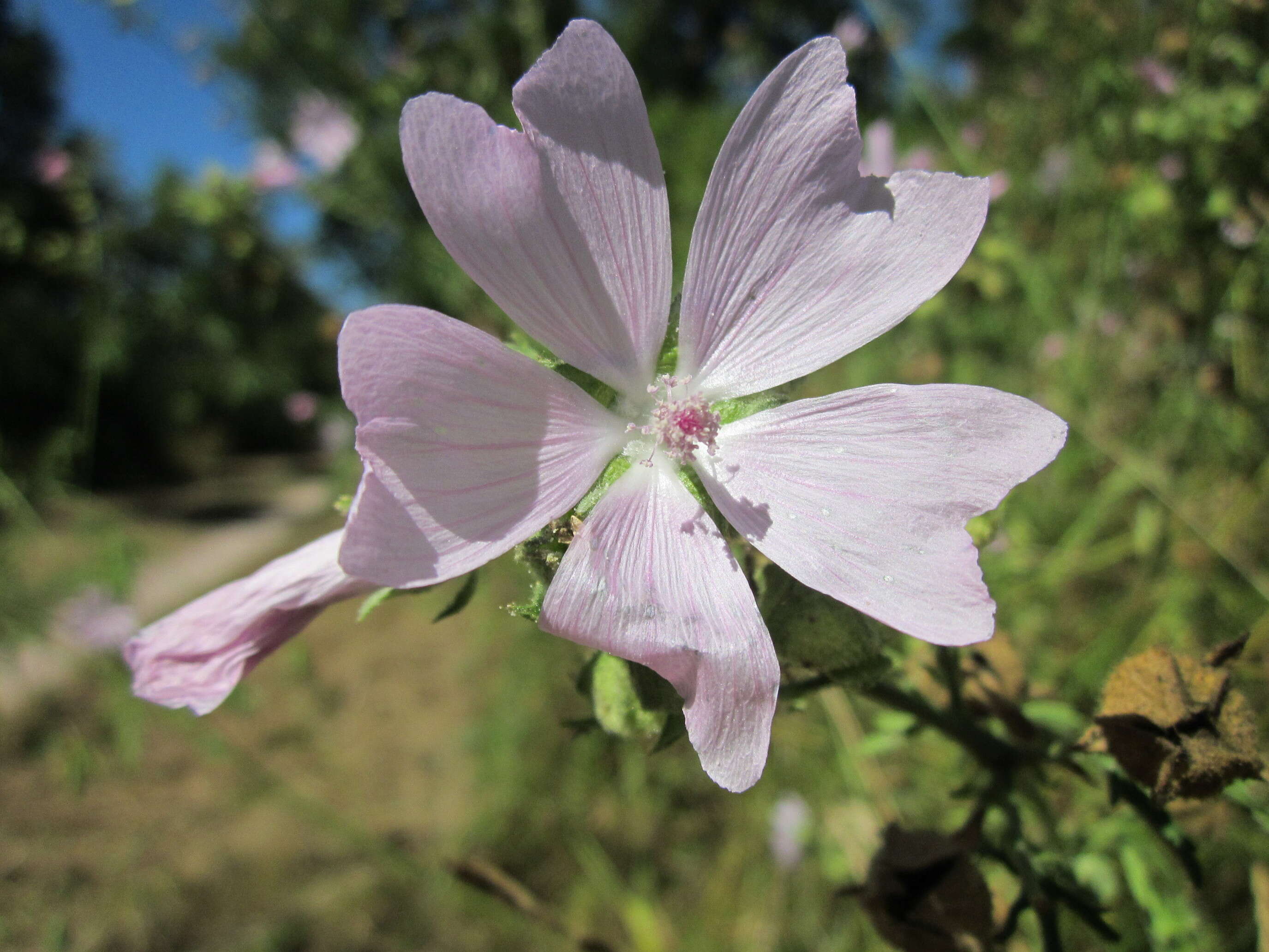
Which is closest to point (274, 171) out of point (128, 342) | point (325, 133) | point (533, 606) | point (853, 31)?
point (325, 133)

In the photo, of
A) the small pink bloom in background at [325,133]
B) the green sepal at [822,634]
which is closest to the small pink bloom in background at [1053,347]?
the green sepal at [822,634]

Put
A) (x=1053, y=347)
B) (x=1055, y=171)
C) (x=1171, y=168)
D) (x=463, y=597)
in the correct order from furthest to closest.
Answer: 1. (x=1055, y=171)
2. (x=1053, y=347)
3. (x=1171, y=168)
4. (x=463, y=597)

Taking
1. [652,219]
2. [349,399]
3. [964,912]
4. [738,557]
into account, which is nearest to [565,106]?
[652,219]

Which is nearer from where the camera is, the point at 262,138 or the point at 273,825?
the point at 273,825

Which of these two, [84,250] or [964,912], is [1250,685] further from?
[84,250]

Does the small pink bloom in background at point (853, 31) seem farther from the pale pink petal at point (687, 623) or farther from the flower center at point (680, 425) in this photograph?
the pale pink petal at point (687, 623)

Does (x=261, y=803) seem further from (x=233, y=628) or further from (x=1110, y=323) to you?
(x=1110, y=323)

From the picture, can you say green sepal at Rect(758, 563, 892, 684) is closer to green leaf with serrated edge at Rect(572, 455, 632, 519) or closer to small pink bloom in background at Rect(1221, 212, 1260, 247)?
green leaf with serrated edge at Rect(572, 455, 632, 519)
